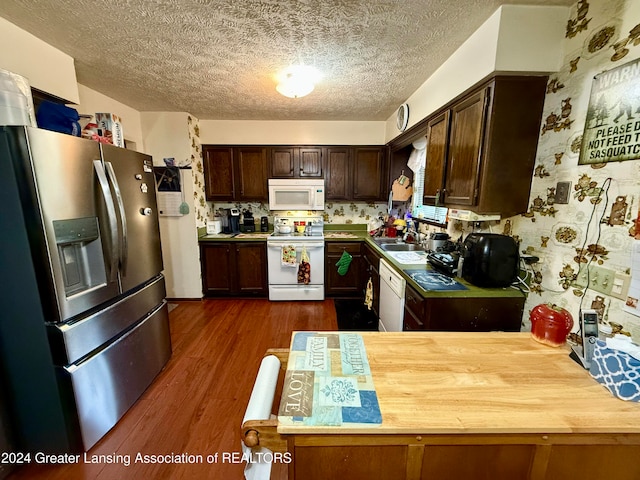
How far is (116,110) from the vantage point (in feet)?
8.71

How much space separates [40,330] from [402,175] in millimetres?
3537

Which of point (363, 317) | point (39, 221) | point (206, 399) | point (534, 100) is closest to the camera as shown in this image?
point (39, 221)

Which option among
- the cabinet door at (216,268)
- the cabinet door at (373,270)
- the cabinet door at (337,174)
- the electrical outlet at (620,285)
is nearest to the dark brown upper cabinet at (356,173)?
the cabinet door at (337,174)

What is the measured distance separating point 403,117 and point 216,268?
9.58ft

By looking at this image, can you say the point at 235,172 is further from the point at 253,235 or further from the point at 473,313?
the point at 473,313

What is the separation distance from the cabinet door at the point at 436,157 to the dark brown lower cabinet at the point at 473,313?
2.66 feet

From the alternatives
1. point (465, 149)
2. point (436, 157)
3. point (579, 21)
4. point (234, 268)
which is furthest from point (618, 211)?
point (234, 268)

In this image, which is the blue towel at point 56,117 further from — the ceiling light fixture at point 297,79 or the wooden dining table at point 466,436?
the wooden dining table at point 466,436

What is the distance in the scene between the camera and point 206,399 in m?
1.80

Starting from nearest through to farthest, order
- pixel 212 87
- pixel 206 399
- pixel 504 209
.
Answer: pixel 504 209 → pixel 206 399 → pixel 212 87

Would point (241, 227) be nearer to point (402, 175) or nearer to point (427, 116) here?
point (402, 175)

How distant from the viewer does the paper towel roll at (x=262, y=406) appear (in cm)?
66

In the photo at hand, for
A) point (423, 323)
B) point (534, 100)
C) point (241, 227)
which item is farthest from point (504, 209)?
point (241, 227)

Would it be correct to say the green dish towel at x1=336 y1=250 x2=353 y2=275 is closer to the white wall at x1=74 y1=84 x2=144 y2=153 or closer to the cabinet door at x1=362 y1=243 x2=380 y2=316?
the cabinet door at x1=362 y1=243 x2=380 y2=316
